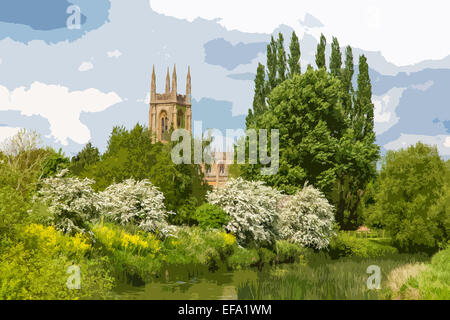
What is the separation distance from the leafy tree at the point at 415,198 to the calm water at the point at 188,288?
19.2 m

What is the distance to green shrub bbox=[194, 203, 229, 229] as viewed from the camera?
2900 centimetres

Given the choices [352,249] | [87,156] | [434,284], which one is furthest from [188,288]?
[87,156]

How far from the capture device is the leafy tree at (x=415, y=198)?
3741cm

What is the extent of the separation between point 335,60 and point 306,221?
83.1 ft

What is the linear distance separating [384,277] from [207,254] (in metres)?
8.38

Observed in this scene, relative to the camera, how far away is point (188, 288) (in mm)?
19828

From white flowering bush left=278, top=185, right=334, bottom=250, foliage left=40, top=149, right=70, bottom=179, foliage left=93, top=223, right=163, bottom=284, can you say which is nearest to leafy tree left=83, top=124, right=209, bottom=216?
foliage left=40, top=149, right=70, bottom=179

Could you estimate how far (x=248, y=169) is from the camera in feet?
151

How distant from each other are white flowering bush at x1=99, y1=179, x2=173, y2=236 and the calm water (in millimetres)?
3307


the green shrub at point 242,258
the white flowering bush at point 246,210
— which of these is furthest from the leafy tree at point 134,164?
the green shrub at point 242,258

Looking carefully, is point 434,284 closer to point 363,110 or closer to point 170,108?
point 363,110

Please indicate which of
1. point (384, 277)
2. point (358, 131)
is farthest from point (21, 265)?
point (358, 131)

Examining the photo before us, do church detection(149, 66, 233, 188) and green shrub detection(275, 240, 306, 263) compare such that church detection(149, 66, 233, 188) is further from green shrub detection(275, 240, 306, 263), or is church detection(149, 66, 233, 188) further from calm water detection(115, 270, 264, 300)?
calm water detection(115, 270, 264, 300)
